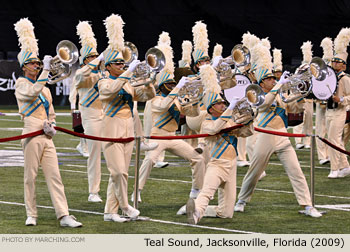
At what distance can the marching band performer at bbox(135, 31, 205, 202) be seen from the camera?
10.5m

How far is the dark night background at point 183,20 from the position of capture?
26391 mm

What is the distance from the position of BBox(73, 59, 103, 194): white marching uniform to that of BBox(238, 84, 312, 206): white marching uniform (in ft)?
6.41

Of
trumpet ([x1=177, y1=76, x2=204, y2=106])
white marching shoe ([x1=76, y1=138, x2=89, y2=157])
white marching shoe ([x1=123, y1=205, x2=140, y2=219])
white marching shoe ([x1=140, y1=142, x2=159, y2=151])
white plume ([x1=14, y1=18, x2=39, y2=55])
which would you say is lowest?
white marching shoe ([x1=123, y1=205, x2=140, y2=219])

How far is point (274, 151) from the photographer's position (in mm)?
10008

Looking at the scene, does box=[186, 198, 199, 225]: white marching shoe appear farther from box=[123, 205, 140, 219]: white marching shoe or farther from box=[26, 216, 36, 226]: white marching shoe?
box=[26, 216, 36, 226]: white marching shoe

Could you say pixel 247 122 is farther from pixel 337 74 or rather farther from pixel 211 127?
pixel 337 74

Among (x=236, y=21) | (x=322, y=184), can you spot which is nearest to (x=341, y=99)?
(x=322, y=184)

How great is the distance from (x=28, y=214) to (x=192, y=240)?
1941mm

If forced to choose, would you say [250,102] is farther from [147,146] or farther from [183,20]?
[183,20]

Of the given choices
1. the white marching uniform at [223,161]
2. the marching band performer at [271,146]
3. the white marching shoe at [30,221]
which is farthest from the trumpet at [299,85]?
the white marching shoe at [30,221]

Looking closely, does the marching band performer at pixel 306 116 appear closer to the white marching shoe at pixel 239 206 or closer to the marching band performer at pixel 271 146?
the marching band performer at pixel 271 146

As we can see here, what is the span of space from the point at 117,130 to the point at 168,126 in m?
1.66

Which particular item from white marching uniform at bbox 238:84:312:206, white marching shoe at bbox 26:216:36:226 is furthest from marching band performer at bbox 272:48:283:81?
white marching shoe at bbox 26:216:36:226

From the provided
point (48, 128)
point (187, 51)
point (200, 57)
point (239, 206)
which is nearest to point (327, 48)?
point (187, 51)
